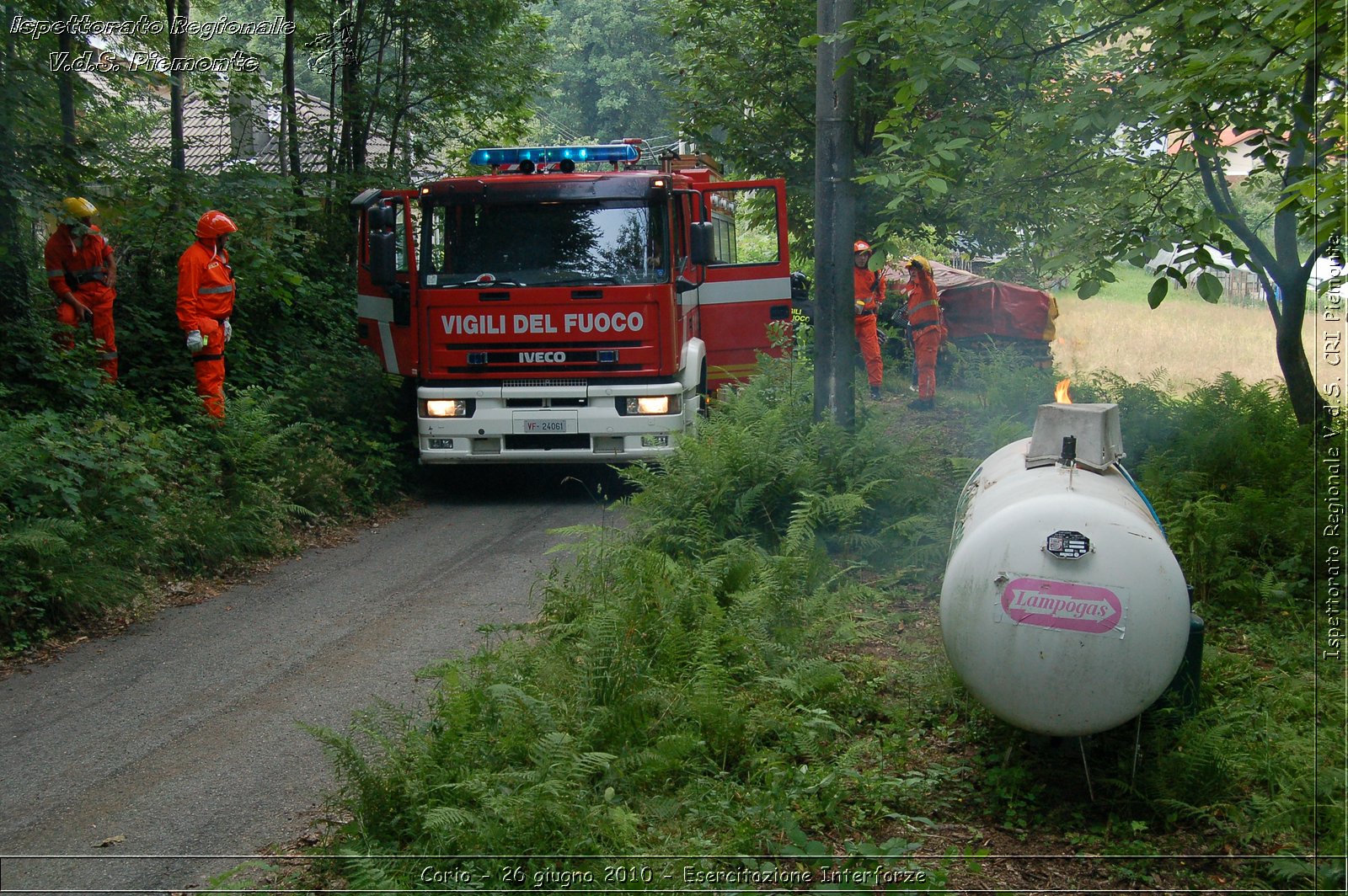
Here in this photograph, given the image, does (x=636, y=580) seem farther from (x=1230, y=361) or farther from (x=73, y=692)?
(x=1230, y=361)

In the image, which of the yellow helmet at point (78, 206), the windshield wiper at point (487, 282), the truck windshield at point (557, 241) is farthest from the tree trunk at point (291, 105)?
the windshield wiper at point (487, 282)

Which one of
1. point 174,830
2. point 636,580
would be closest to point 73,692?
point 174,830

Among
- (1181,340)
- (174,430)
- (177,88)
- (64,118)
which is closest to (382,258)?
(174,430)

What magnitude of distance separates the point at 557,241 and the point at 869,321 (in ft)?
19.1

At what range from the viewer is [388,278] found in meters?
10.5

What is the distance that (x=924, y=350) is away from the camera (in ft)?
48.7

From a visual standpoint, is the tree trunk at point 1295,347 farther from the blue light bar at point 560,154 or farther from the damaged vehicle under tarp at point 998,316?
the damaged vehicle under tarp at point 998,316

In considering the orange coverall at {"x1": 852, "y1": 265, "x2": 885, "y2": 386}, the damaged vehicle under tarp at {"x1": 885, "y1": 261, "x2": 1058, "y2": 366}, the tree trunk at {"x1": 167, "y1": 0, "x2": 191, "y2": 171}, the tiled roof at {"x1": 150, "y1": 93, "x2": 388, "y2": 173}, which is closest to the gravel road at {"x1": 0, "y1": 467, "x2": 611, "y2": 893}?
the tree trunk at {"x1": 167, "y1": 0, "x2": 191, "y2": 171}

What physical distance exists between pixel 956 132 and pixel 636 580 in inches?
146

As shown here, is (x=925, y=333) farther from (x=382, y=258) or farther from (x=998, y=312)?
(x=382, y=258)

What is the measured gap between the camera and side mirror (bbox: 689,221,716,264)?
10.4 meters

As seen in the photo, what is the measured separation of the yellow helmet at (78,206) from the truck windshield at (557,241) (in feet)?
9.21

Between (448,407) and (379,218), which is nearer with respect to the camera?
(379,218)

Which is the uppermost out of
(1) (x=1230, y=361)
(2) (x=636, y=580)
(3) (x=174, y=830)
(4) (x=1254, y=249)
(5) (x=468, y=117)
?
(5) (x=468, y=117)
